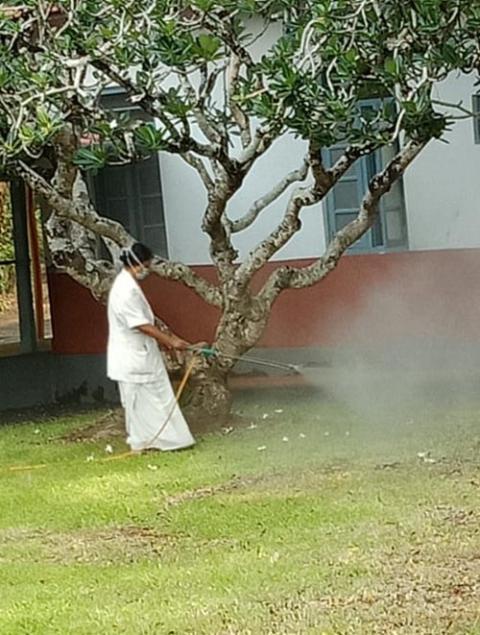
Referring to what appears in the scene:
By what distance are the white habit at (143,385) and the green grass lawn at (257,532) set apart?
0.16m

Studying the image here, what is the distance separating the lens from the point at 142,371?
33.1 feet

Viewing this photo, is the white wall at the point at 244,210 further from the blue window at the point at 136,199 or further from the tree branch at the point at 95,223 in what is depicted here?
the tree branch at the point at 95,223

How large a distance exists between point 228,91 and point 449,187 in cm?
326

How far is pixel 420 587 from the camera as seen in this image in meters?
6.29

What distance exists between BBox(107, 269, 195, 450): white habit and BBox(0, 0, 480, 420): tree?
3.00 feet

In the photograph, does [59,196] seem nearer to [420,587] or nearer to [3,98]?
[3,98]

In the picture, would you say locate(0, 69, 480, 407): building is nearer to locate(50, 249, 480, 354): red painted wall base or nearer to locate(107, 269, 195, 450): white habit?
locate(50, 249, 480, 354): red painted wall base

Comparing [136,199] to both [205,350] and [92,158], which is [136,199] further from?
[92,158]

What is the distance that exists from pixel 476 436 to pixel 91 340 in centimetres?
543

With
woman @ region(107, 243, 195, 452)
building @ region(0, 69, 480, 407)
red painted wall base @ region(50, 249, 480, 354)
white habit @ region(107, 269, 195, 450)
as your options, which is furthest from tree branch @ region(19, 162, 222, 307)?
building @ region(0, 69, 480, 407)

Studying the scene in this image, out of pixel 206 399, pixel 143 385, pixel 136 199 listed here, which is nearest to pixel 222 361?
pixel 206 399

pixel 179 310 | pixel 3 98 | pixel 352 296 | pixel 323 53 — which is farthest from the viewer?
pixel 179 310

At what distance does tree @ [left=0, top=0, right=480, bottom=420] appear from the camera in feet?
29.6

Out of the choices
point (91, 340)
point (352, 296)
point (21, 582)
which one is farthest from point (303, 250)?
point (21, 582)
